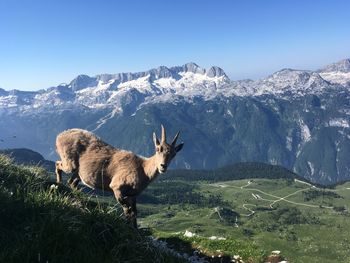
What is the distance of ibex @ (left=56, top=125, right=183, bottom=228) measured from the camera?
65.0 ft

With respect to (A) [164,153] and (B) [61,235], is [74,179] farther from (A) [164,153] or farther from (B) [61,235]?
(B) [61,235]

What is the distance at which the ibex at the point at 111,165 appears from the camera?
19.8m

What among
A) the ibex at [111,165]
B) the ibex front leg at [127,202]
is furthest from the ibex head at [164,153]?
the ibex front leg at [127,202]

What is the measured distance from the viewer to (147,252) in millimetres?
11211

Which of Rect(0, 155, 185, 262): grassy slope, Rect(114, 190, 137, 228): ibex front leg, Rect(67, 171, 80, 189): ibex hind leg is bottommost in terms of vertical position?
Rect(114, 190, 137, 228): ibex front leg

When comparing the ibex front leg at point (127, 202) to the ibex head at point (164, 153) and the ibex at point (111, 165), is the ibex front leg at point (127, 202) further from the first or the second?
the ibex head at point (164, 153)

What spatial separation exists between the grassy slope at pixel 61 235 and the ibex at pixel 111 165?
7494mm

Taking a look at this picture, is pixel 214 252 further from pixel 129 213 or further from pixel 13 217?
pixel 13 217

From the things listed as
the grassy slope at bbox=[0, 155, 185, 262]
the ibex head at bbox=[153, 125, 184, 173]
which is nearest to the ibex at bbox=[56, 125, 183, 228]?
the ibex head at bbox=[153, 125, 184, 173]

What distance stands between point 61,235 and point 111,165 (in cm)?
1155

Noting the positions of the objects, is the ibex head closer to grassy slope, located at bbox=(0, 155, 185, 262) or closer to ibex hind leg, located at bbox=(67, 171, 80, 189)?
ibex hind leg, located at bbox=(67, 171, 80, 189)

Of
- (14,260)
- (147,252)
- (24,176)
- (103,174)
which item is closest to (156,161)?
(103,174)

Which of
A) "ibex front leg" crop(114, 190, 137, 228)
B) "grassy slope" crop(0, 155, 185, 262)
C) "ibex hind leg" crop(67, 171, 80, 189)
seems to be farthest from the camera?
"ibex hind leg" crop(67, 171, 80, 189)

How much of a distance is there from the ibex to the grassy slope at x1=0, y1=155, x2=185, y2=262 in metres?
7.49
